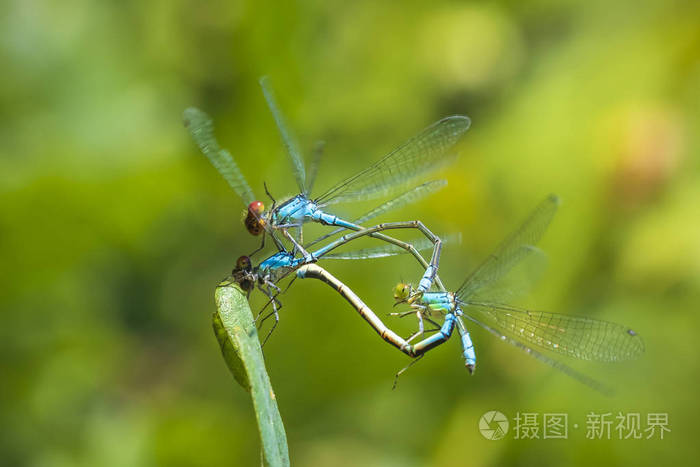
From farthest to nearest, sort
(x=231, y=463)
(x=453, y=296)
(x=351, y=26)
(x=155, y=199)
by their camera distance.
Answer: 1. (x=351, y=26)
2. (x=155, y=199)
3. (x=231, y=463)
4. (x=453, y=296)

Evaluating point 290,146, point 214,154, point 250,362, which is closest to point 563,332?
point 290,146

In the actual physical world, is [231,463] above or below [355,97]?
below

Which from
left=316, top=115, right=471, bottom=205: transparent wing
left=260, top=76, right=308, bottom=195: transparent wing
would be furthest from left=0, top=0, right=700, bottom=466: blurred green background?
left=260, top=76, right=308, bottom=195: transparent wing

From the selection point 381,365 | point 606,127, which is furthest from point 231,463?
point 606,127

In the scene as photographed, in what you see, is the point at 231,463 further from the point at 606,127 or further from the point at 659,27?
the point at 659,27

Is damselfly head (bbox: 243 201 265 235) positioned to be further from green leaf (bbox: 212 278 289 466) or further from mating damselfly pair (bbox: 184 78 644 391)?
green leaf (bbox: 212 278 289 466)
